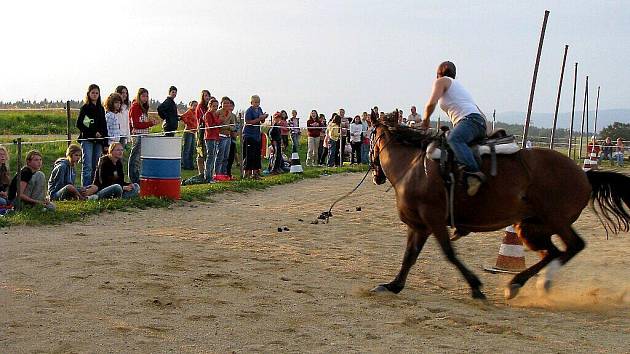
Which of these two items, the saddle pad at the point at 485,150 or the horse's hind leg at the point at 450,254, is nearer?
the horse's hind leg at the point at 450,254

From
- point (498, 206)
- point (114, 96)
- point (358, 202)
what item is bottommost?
point (358, 202)

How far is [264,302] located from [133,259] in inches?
91.6

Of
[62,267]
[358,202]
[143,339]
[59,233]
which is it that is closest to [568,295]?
[143,339]

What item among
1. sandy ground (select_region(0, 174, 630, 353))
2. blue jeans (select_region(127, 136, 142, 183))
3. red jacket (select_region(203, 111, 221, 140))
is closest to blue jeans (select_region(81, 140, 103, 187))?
blue jeans (select_region(127, 136, 142, 183))

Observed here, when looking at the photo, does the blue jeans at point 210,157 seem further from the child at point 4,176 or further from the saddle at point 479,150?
the saddle at point 479,150

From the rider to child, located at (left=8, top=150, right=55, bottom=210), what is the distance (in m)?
6.43

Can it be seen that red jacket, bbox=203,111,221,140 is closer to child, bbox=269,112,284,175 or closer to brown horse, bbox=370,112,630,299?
child, bbox=269,112,284,175

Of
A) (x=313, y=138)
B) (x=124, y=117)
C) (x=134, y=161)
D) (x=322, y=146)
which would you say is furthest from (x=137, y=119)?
(x=322, y=146)

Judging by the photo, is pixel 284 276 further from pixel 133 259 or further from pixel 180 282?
pixel 133 259

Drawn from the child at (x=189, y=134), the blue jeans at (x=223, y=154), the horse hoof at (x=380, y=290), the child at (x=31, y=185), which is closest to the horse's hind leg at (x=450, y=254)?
the horse hoof at (x=380, y=290)

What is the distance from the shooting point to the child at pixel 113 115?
600 inches

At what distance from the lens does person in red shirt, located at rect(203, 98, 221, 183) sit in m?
18.4

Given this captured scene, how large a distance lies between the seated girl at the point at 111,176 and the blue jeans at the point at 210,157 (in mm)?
4149

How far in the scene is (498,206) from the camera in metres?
8.09
